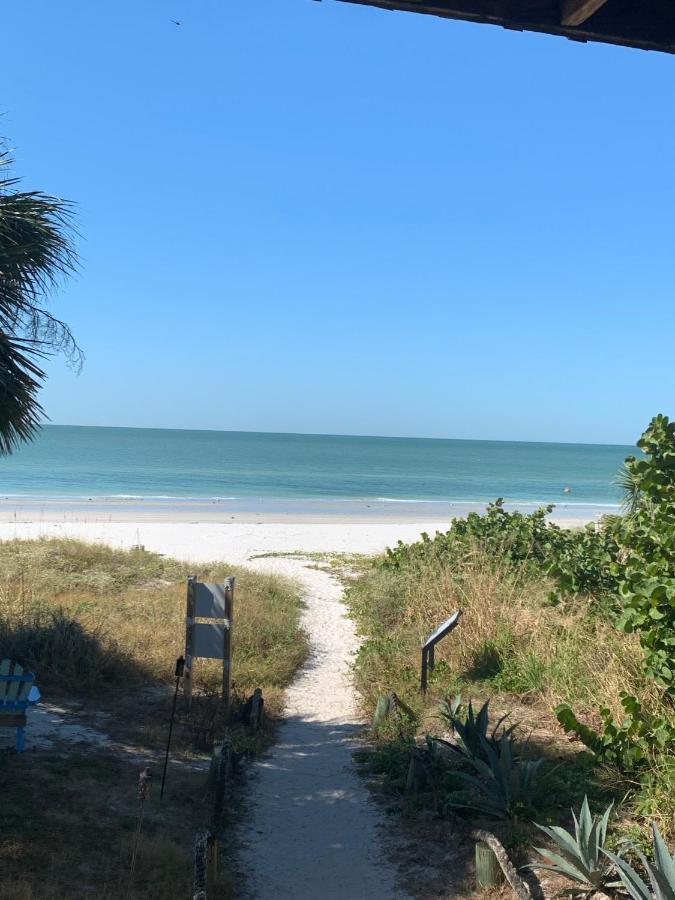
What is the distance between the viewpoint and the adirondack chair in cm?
622

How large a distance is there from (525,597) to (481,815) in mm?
4588

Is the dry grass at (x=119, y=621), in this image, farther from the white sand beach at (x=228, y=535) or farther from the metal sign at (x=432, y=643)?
the white sand beach at (x=228, y=535)

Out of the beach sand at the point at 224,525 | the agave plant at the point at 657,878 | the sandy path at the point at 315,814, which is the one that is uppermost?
the agave plant at the point at 657,878

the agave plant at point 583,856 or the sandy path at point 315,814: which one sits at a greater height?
the agave plant at point 583,856

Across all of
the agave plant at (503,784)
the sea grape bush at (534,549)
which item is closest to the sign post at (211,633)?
the agave plant at (503,784)

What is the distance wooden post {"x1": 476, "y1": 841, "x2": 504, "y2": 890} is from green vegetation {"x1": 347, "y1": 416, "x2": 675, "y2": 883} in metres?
0.35

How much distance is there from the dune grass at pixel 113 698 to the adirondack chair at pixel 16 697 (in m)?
0.24

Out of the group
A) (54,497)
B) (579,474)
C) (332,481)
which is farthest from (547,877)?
(579,474)

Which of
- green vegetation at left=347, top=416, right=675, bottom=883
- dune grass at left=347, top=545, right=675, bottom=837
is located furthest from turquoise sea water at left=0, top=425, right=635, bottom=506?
green vegetation at left=347, top=416, right=675, bottom=883

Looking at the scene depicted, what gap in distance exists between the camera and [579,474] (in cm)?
8669

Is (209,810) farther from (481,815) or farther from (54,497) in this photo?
(54,497)

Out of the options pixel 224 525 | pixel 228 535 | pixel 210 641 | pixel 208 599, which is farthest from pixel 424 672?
pixel 224 525

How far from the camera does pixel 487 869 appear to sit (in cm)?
447

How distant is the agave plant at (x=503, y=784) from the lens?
17.1 feet
